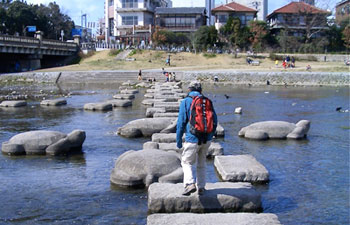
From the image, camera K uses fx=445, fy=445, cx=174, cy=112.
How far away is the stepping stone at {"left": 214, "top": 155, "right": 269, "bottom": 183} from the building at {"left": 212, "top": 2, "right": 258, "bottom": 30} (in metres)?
65.7

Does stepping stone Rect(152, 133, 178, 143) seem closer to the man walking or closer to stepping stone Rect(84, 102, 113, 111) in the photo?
the man walking

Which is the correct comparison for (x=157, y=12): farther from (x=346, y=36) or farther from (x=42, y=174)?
(x=42, y=174)

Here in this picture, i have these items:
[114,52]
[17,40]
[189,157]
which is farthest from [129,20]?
[189,157]

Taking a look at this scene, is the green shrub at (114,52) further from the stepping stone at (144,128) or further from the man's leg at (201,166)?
the man's leg at (201,166)

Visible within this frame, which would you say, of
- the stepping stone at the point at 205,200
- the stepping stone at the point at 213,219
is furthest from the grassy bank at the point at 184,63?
the stepping stone at the point at 213,219

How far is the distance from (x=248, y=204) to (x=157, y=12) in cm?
7200

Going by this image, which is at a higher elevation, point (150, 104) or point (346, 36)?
point (346, 36)

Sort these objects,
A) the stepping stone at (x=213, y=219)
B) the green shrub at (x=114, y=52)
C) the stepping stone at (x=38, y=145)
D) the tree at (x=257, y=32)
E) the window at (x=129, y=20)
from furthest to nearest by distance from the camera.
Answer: the window at (x=129, y=20) → the tree at (x=257, y=32) → the green shrub at (x=114, y=52) → the stepping stone at (x=38, y=145) → the stepping stone at (x=213, y=219)

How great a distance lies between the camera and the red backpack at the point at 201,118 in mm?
6961

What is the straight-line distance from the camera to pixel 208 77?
47.2 metres

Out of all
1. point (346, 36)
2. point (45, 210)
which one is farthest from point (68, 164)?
point (346, 36)

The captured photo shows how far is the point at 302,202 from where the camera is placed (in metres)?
8.57

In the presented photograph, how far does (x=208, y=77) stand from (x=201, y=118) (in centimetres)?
4049

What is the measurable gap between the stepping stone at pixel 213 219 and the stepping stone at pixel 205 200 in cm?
45
